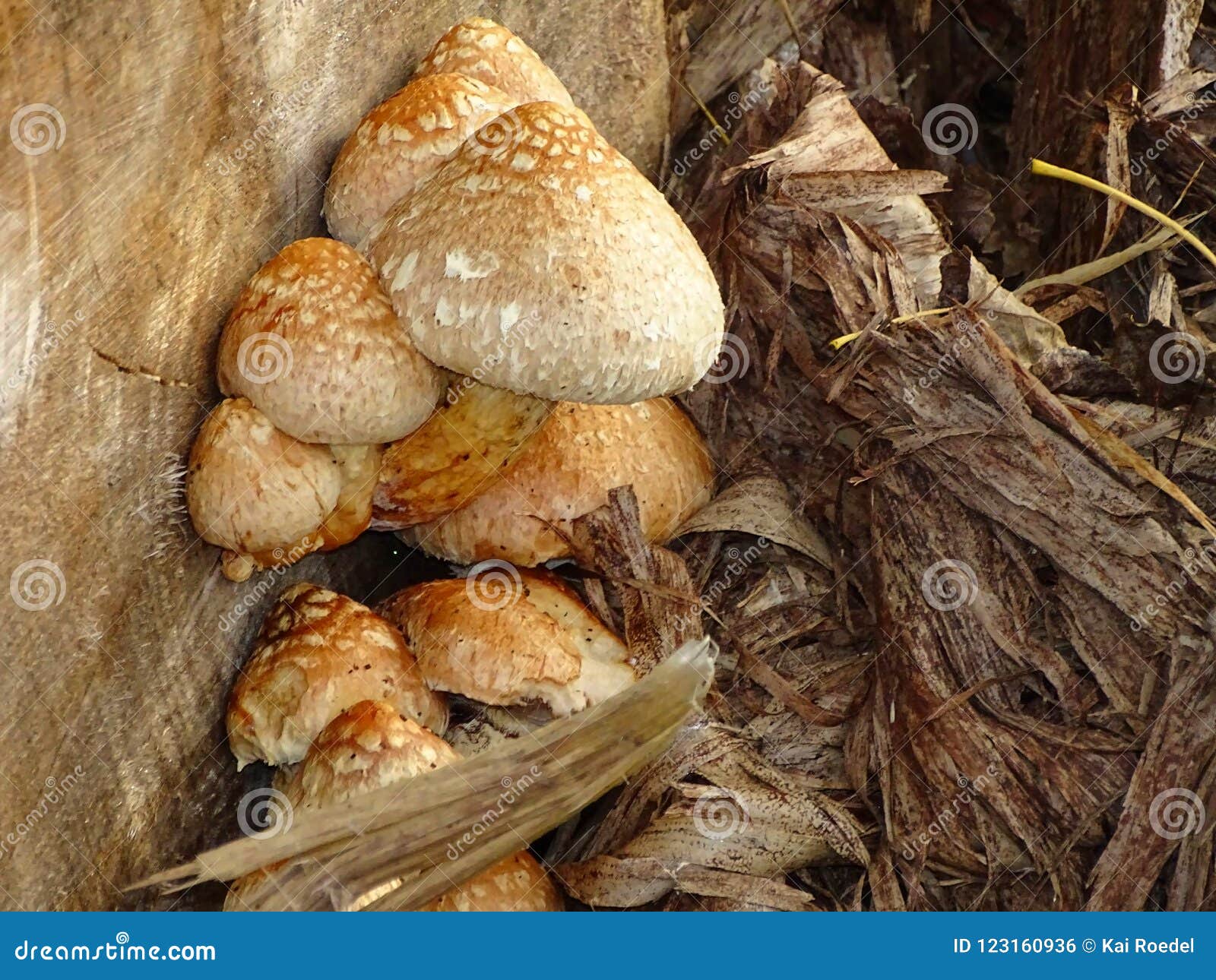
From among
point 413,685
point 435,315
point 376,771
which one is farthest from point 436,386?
point 376,771

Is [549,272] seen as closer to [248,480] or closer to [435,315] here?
[435,315]

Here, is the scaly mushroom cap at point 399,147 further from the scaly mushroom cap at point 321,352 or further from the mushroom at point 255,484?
the mushroom at point 255,484

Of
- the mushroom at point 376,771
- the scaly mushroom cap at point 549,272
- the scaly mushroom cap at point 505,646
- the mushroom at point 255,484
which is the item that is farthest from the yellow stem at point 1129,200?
the mushroom at point 376,771

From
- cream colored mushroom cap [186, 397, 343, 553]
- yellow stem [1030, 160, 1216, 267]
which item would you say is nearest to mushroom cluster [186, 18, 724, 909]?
cream colored mushroom cap [186, 397, 343, 553]

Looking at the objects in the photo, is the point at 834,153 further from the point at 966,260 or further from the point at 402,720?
the point at 402,720

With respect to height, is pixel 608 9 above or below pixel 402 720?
above

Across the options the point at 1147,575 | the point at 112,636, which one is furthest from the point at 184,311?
the point at 1147,575
